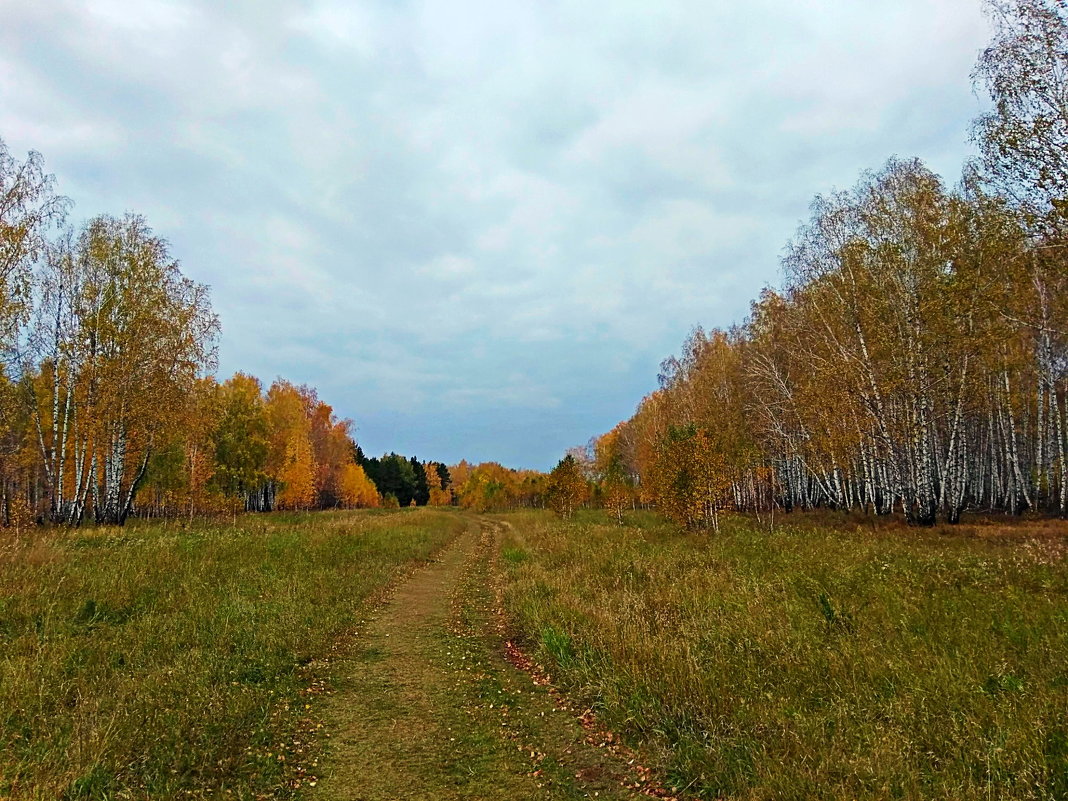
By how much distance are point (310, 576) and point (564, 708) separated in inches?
365

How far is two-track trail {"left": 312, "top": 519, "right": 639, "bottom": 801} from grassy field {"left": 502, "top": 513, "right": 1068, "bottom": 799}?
0.68 meters

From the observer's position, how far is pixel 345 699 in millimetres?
7305

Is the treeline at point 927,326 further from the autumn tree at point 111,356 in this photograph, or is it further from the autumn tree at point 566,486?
the autumn tree at point 111,356

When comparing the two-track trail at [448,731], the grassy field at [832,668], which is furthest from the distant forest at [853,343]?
the two-track trail at [448,731]

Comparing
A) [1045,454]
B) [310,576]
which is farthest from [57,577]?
[1045,454]

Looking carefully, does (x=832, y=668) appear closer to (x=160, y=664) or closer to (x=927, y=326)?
(x=160, y=664)

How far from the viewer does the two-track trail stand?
5.20m

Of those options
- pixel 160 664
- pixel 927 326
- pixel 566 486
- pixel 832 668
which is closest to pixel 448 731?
pixel 160 664

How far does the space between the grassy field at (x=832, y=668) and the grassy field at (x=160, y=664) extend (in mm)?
3937

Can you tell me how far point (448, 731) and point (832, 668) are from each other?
4934mm

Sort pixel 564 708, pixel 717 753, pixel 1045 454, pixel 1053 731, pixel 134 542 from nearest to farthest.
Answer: pixel 1053 731 < pixel 717 753 < pixel 564 708 < pixel 134 542 < pixel 1045 454

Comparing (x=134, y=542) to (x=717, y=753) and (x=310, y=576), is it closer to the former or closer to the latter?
(x=310, y=576)

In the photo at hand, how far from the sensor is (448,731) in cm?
639

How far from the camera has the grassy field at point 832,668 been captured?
4.72m
